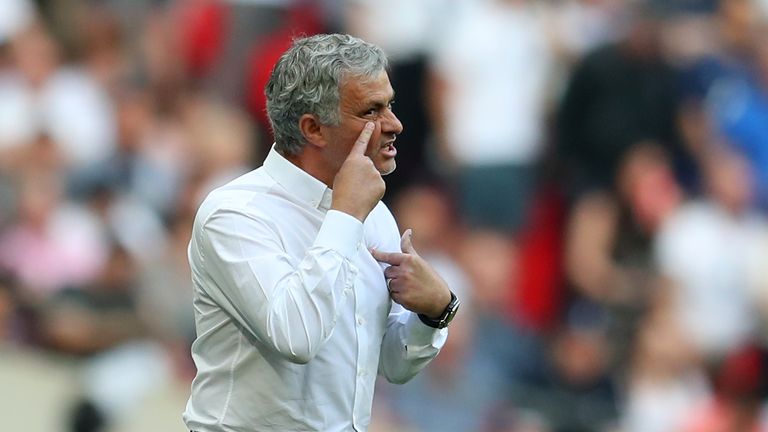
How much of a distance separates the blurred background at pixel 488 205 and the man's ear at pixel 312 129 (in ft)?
11.9

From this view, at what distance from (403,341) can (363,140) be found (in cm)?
49

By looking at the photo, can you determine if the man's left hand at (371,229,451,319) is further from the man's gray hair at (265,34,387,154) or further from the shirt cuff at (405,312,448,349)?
the man's gray hair at (265,34,387,154)

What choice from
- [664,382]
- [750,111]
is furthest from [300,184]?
[750,111]

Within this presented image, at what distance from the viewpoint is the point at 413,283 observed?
3203 mm

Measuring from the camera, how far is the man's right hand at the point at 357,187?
305cm

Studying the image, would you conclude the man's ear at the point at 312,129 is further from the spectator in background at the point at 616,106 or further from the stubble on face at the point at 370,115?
the spectator in background at the point at 616,106

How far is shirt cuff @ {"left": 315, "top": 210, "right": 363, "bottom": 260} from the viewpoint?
9.86ft

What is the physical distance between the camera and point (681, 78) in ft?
24.3

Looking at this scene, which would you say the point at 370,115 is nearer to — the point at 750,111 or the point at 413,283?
the point at 413,283

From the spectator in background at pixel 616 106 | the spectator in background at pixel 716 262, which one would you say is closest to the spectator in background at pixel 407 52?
the spectator in background at pixel 616 106

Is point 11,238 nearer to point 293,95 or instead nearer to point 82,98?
point 82,98

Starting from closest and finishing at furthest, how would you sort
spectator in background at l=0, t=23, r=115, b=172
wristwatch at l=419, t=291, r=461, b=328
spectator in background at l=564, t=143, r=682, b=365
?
1. wristwatch at l=419, t=291, r=461, b=328
2. spectator in background at l=564, t=143, r=682, b=365
3. spectator in background at l=0, t=23, r=115, b=172

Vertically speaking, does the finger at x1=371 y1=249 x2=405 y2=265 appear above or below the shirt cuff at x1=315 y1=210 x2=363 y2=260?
below

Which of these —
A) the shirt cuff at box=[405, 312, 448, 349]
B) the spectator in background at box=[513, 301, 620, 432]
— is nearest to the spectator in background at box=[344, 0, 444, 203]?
the spectator in background at box=[513, 301, 620, 432]
